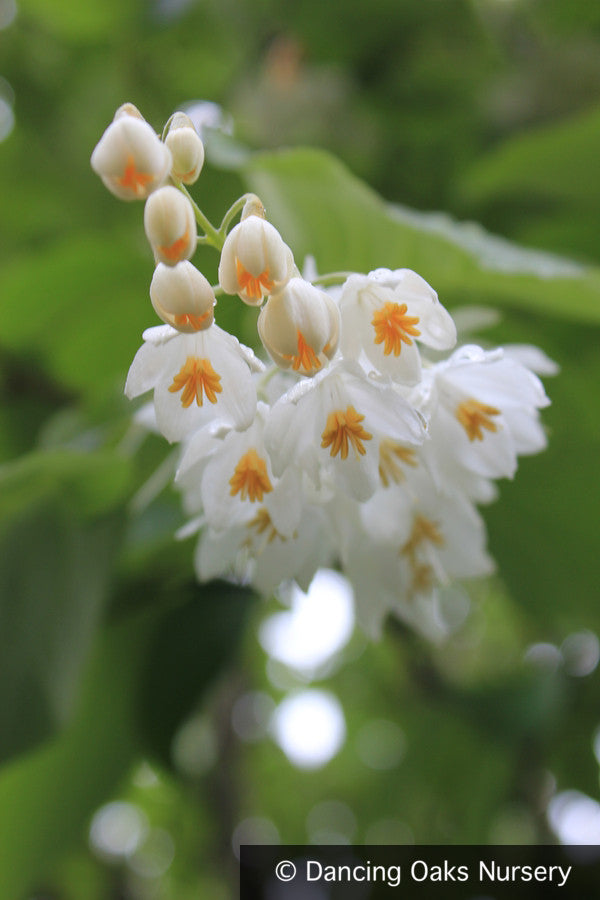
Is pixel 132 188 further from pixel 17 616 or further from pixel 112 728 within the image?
pixel 112 728

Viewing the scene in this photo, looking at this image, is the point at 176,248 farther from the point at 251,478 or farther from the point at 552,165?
the point at 552,165

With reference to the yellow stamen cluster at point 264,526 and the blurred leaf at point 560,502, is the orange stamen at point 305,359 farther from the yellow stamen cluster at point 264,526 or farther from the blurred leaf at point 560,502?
the blurred leaf at point 560,502

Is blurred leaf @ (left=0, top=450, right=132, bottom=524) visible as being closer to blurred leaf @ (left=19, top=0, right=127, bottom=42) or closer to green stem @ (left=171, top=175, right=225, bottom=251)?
green stem @ (left=171, top=175, right=225, bottom=251)

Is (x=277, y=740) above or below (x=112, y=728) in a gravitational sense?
below

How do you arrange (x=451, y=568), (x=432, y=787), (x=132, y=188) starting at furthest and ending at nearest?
(x=432, y=787) < (x=451, y=568) < (x=132, y=188)

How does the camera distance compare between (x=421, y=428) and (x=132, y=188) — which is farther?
(x=421, y=428)

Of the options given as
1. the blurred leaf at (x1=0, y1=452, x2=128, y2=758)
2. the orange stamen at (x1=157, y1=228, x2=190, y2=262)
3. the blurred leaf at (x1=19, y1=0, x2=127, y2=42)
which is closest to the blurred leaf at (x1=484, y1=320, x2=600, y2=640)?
the blurred leaf at (x1=0, y1=452, x2=128, y2=758)

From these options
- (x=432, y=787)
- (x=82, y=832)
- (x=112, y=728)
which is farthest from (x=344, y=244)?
(x=432, y=787)
